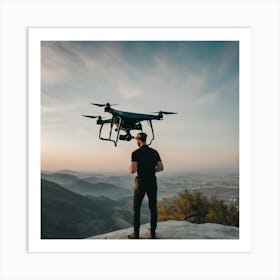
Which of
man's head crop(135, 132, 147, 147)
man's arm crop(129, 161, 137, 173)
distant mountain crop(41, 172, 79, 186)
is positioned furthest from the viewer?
distant mountain crop(41, 172, 79, 186)

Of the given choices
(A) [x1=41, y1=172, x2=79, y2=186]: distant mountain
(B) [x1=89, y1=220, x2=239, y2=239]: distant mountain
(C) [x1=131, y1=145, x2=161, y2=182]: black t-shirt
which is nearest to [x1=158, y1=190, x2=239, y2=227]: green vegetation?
(B) [x1=89, y1=220, x2=239, y2=239]: distant mountain

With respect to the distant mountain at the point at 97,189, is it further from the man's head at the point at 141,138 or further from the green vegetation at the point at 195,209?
the man's head at the point at 141,138

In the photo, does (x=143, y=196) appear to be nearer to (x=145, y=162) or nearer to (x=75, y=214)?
(x=145, y=162)

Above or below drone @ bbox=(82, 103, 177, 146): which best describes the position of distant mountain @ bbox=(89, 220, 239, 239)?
below

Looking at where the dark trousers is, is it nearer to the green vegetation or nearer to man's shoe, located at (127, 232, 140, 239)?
man's shoe, located at (127, 232, 140, 239)

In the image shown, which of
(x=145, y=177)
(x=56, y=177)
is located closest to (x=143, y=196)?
(x=145, y=177)

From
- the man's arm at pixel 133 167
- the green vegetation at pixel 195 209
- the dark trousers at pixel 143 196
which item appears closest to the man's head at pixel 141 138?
the man's arm at pixel 133 167
